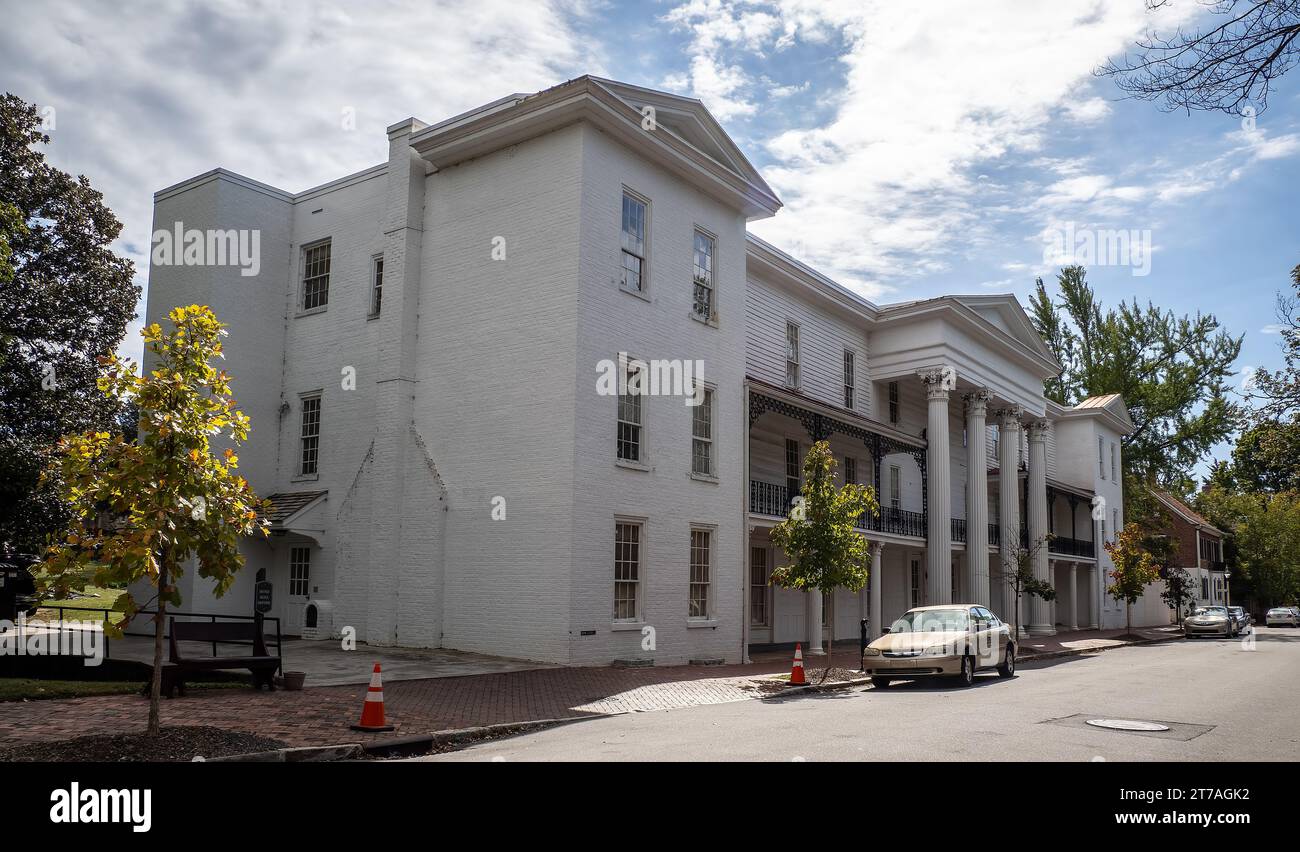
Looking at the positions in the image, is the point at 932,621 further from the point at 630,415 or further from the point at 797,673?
the point at 630,415

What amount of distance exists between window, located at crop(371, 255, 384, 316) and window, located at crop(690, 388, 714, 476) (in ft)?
25.6

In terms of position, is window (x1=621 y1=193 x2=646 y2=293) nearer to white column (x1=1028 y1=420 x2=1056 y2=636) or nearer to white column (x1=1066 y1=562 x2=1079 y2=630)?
white column (x1=1028 y1=420 x2=1056 y2=636)

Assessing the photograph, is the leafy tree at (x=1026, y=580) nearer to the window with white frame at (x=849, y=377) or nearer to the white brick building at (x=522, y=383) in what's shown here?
the white brick building at (x=522, y=383)

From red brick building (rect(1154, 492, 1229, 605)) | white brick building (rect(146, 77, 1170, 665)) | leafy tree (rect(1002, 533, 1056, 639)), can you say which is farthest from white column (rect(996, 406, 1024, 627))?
red brick building (rect(1154, 492, 1229, 605))

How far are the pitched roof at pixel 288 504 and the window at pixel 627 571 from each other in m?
7.60

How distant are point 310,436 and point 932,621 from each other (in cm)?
1493

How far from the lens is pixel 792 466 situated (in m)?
27.7

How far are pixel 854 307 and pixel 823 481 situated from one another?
509 inches

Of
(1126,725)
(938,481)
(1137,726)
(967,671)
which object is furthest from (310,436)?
(1137,726)

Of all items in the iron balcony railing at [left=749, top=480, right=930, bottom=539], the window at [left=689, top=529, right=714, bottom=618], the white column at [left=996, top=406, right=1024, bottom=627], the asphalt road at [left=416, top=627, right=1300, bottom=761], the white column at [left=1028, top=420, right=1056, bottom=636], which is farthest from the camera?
the white column at [left=1028, top=420, right=1056, bottom=636]

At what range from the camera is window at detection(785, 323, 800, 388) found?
27.8m

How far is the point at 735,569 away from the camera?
22.2m
